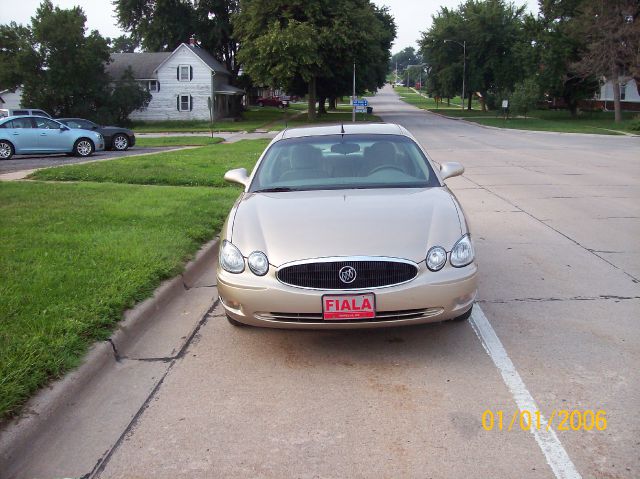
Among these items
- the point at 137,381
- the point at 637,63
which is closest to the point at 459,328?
the point at 137,381

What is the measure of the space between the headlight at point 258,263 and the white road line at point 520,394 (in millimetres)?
1718

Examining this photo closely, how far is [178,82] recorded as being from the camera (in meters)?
52.6

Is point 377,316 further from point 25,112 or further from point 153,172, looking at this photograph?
point 25,112

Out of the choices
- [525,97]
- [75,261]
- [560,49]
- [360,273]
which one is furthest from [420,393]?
[560,49]

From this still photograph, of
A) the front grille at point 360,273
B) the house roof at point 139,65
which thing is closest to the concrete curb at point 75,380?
the front grille at point 360,273

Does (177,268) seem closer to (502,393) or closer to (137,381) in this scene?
(137,381)

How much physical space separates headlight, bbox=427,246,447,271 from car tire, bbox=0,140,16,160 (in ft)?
66.1

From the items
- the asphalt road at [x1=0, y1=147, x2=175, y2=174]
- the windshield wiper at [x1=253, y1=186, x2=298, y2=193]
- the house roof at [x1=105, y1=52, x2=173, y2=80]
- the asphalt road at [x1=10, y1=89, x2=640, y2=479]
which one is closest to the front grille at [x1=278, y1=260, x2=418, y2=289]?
the asphalt road at [x1=10, y1=89, x2=640, y2=479]

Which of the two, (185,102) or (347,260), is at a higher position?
(185,102)

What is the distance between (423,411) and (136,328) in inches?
97.6

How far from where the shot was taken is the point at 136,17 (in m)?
60.4

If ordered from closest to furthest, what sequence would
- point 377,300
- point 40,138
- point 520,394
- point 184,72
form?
point 520,394 → point 377,300 → point 40,138 → point 184,72

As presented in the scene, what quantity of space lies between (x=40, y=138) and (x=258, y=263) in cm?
1949

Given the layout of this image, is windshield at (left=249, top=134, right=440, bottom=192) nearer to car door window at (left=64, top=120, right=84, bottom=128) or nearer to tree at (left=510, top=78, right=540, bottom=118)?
car door window at (left=64, top=120, right=84, bottom=128)
